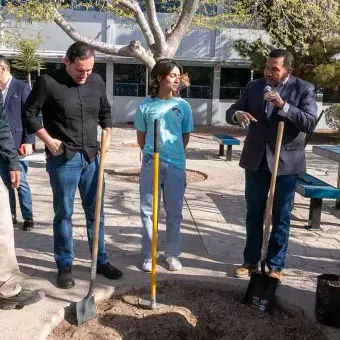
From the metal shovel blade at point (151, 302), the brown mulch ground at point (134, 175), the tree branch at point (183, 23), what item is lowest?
the brown mulch ground at point (134, 175)

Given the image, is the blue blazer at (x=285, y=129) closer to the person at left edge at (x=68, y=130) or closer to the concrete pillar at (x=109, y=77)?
the person at left edge at (x=68, y=130)

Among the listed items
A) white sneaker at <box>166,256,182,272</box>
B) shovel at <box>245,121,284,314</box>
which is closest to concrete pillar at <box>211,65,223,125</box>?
white sneaker at <box>166,256,182,272</box>

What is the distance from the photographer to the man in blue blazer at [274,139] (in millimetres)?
3750

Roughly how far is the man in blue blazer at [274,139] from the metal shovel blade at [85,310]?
1.36 metres

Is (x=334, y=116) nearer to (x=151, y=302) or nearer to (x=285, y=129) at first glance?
(x=285, y=129)

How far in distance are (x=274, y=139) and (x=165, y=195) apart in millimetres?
1075

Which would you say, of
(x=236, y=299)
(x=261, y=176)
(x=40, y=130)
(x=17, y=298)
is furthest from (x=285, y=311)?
(x=40, y=130)

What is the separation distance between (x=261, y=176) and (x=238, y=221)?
2187 mm

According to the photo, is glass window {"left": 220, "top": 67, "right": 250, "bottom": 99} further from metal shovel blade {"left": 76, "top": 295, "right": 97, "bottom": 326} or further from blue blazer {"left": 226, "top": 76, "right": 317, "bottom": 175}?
metal shovel blade {"left": 76, "top": 295, "right": 97, "bottom": 326}

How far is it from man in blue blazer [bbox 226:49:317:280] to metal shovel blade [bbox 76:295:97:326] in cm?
136

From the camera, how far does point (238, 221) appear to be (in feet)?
19.9

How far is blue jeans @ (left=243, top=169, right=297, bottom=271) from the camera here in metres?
3.95

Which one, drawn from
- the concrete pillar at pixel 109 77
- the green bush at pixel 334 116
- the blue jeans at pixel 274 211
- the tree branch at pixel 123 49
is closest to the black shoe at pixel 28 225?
the blue jeans at pixel 274 211

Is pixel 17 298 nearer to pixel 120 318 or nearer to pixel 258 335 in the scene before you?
pixel 120 318
